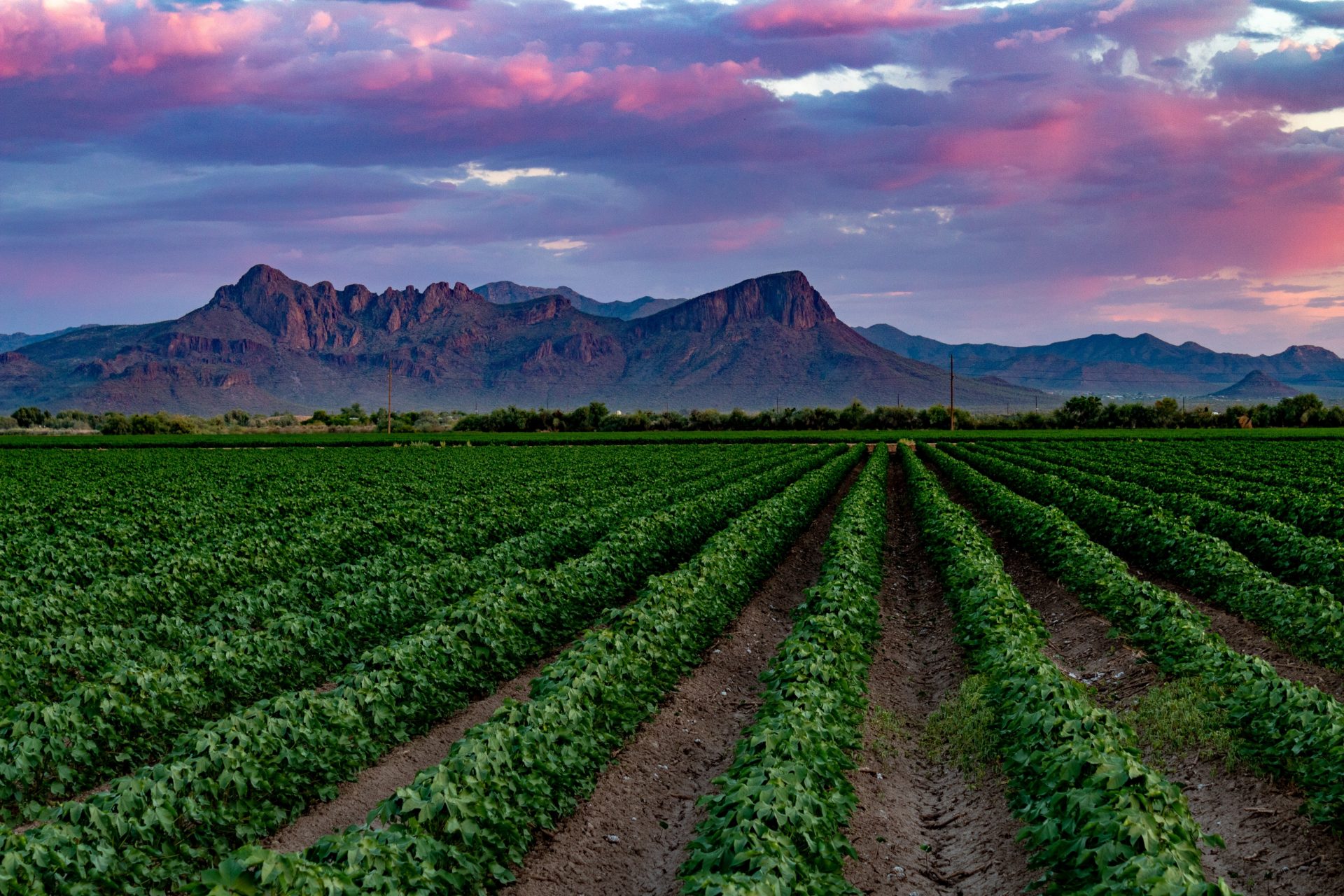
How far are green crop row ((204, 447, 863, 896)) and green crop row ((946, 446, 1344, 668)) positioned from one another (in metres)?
8.10

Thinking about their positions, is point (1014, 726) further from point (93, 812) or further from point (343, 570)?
point (343, 570)

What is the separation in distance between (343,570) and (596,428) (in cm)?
9821

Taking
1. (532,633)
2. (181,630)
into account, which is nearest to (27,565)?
(181,630)

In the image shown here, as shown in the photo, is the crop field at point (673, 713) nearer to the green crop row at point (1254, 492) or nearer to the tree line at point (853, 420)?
the green crop row at point (1254, 492)

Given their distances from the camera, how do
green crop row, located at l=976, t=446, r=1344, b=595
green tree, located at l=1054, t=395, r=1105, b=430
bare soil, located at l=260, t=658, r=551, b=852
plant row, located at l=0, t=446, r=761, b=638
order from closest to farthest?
bare soil, located at l=260, t=658, r=551, b=852
plant row, located at l=0, t=446, r=761, b=638
green crop row, located at l=976, t=446, r=1344, b=595
green tree, located at l=1054, t=395, r=1105, b=430

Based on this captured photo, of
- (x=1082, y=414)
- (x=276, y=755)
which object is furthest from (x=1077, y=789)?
(x=1082, y=414)

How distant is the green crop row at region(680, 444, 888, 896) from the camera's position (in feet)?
19.9

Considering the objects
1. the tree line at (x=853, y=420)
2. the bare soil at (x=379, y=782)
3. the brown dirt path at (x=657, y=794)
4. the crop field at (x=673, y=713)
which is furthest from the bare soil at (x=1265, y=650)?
the tree line at (x=853, y=420)

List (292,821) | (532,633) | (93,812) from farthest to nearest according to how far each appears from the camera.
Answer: (532,633) → (292,821) → (93,812)

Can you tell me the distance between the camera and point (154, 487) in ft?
118

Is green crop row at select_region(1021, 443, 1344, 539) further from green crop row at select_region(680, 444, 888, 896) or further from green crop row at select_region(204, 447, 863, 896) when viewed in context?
green crop row at select_region(204, 447, 863, 896)

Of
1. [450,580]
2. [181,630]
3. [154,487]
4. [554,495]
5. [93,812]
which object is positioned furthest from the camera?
[154,487]

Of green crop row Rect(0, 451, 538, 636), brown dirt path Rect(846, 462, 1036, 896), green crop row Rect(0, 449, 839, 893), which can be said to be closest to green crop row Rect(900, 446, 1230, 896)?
brown dirt path Rect(846, 462, 1036, 896)

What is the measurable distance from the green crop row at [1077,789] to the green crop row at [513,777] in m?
3.89
